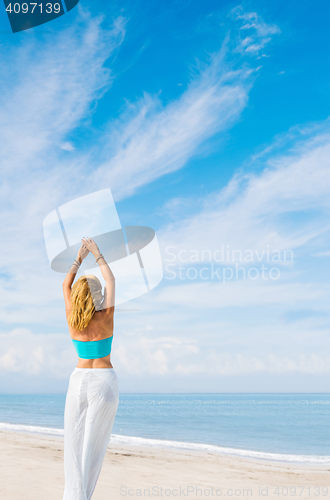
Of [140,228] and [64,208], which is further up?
[64,208]

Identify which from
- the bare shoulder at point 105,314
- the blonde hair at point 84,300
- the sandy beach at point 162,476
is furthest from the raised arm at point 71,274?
the sandy beach at point 162,476

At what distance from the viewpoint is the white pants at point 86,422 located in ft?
8.80

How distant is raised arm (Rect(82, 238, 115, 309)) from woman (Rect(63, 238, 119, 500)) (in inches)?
2.2

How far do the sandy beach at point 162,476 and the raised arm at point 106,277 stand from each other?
3662 mm

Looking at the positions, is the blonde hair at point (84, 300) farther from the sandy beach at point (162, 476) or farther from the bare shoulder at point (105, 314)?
the sandy beach at point (162, 476)

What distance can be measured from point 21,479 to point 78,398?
430 cm

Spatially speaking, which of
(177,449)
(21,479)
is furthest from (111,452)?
(21,479)

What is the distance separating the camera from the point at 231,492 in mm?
5906

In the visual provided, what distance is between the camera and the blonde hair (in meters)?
2.71

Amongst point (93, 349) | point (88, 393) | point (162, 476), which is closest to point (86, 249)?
point (93, 349)

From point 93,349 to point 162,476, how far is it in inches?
210

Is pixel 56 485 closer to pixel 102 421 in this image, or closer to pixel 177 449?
pixel 102 421

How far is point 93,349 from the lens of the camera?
2756 millimetres

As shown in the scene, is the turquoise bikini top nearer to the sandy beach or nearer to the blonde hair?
the blonde hair
